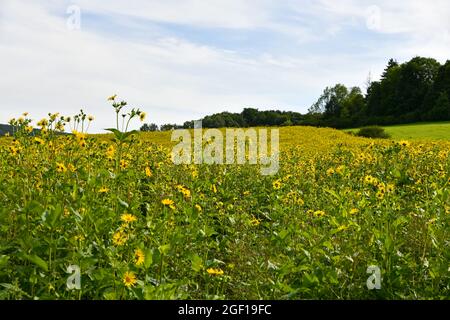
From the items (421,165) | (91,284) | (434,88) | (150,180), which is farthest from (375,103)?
(91,284)

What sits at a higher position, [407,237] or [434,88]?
[434,88]

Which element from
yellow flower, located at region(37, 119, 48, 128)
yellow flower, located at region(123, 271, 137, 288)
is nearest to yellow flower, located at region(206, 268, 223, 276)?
yellow flower, located at region(123, 271, 137, 288)

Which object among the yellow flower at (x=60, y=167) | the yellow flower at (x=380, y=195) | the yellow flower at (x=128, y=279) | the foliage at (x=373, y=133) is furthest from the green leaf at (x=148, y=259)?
the foliage at (x=373, y=133)

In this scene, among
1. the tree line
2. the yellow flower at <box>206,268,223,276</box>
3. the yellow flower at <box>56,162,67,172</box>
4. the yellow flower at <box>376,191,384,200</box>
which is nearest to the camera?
the yellow flower at <box>206,268,223,276</box>

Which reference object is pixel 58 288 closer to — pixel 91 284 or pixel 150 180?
pixel 91 284

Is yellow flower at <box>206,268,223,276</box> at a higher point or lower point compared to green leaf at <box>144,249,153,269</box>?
lower

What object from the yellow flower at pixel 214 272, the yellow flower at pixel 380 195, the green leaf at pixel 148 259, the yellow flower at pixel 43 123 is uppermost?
the yellow flower at pixel 43 123

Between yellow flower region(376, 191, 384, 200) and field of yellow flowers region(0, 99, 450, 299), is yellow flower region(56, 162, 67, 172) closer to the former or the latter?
field of yellow flowers region(0, 99, 450, 299)

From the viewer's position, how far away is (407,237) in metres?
5.87

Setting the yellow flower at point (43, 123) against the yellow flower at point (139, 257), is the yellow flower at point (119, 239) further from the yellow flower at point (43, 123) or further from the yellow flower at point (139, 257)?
the yellow flower at point (43, 123)

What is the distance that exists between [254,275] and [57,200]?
182 centimetres

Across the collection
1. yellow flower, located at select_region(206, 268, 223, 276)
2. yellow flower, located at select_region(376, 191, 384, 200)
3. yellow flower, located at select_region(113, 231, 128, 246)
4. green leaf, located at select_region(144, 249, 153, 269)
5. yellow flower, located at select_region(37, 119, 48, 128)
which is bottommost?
yellow flower, located at select_region(206, 268, 223, 276)

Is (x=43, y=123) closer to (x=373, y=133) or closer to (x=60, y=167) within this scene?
(x=60, y=167)
